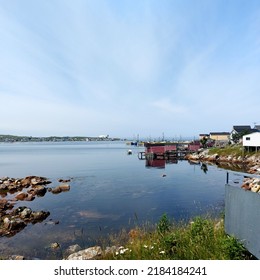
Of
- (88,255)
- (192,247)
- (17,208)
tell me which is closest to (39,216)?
(17,208)

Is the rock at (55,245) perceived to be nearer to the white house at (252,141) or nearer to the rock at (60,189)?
the rock at (60,189)

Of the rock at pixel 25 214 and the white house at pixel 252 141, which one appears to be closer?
the rock at pixel 25 214

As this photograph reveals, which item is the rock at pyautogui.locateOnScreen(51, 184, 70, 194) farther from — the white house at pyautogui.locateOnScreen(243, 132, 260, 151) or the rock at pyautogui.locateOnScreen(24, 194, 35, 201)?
the white house at pyautogui.locateOnScreen(243, 132, 260, 151)

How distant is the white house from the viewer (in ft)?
167

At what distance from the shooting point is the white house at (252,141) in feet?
167

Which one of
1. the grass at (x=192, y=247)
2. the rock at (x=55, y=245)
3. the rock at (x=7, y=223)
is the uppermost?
the grass at (x=192, y=247)

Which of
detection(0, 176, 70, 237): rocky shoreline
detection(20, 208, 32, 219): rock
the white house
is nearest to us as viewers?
detection(0, 176, 70, 237): rocky shoreline

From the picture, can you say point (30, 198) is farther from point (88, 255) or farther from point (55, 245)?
point (88, 255)

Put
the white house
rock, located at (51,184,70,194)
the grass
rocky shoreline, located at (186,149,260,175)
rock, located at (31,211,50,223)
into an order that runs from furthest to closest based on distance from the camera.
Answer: the white house, rocky shoreline, located at (186,149,260,175), rock, located at (51,184,70,194), rock, located at (31,211,50,223), the grass

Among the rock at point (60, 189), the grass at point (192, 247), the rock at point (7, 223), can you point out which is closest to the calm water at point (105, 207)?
the rock at point (60, 189)

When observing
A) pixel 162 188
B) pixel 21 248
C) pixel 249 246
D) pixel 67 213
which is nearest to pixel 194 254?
pixel 249 246

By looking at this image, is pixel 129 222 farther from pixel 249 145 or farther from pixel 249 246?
pixel 249 145

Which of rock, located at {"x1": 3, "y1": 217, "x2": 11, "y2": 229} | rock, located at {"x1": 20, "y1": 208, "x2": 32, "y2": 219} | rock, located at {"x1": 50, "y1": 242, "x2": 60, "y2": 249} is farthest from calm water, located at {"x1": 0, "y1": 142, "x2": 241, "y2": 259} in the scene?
rock, located at {"x1": 20, "y1": 208, "x2": 32, "y2": 219}

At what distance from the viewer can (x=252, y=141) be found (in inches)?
2046
